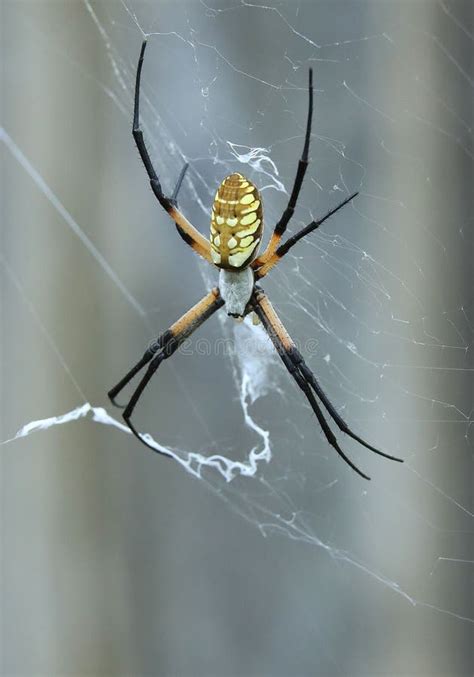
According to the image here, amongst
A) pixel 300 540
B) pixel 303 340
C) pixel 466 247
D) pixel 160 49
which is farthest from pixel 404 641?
pixel 160 49

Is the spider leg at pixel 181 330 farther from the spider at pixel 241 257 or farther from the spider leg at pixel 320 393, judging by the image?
the spider leg at pixel 320 393

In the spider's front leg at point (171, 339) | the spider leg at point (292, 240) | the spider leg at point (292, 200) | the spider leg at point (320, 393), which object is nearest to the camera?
the spider leg at point (292, 200)

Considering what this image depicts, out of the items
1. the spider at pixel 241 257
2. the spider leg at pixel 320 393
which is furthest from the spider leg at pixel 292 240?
the spider leg at pixel 320 393

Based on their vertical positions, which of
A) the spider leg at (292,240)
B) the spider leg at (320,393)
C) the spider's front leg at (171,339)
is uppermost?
the spider's front leg at (171,339)

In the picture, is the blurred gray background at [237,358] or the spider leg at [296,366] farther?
the blurred gray background at [237,358]

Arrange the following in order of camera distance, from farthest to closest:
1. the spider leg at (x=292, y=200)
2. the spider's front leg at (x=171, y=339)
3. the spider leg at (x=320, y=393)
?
the spider's front leg at (x=171, y=339)
the spider leg at (x=320, y=393)
the spider leg at (x=292, y=200)

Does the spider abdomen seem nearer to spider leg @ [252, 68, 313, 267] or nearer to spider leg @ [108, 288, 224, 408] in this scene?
spider leg @ [252, 68, 313, 267]

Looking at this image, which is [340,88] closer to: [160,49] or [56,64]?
[160,49]
